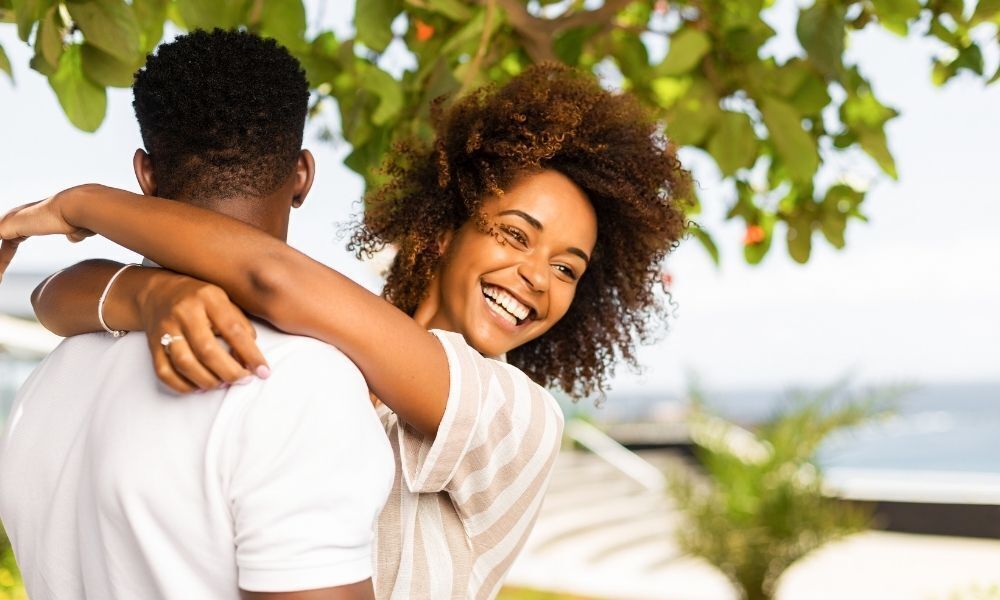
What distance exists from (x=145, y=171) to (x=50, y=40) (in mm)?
649

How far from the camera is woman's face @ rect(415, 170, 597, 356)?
1.62 meters

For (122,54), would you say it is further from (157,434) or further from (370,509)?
(370,509)

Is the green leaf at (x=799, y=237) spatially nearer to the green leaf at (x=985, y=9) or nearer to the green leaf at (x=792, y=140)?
the green leaf at (x=792, y=140)

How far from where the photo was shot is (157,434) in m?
1.00

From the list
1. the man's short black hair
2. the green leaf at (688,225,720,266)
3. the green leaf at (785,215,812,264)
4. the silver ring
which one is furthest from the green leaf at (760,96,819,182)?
the silver ring

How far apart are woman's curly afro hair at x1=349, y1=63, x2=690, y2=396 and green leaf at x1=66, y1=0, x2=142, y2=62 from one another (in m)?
0.50

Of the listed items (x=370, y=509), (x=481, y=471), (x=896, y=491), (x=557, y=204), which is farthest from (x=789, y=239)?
(x=896, y=491)

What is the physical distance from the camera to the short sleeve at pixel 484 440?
1.23m

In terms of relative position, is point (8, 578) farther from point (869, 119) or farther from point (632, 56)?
point (869, 119)

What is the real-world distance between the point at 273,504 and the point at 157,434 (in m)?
0.15

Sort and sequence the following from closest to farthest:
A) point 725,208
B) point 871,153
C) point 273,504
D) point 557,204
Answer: point 273,504
point 557,204
point 871,153
point 725,208

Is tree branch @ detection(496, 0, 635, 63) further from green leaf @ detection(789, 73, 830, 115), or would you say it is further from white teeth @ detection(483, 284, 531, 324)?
white teeth @ detection(483, 284, 531, 324)

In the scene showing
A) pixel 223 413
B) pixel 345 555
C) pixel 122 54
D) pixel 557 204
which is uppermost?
pixel 122 54

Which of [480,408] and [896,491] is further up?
[896,491]
